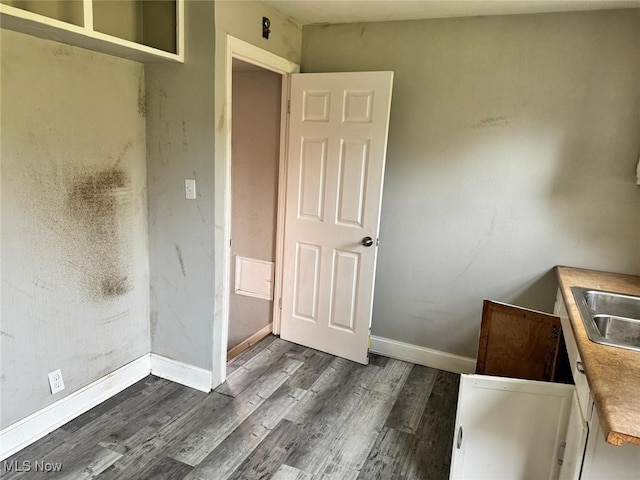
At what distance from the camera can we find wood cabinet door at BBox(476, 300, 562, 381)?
2.17 metres

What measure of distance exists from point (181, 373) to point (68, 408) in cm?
63

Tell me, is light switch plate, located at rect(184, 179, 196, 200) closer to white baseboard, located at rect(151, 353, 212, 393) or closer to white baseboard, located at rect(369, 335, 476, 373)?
white baseboard, located at rect(151, 353, 212, 393)

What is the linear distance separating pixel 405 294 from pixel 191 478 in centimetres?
172

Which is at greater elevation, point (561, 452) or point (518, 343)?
point (518, 343)

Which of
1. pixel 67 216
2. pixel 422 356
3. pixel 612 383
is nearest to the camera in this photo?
pixel 612 383

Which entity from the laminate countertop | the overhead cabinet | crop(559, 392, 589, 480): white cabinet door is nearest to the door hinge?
crop(559, 392, 589, 480): white cabinet door

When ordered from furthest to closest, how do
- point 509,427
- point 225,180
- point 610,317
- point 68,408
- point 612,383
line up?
1. point 225,180
2. point 68,408
3. point 610,317
4. point 509,427
5. point 612,383

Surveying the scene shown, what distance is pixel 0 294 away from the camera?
1.97 metres

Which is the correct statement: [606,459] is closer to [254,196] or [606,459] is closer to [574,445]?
[574,445]

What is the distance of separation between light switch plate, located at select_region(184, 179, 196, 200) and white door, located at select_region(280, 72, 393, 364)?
2.57ft

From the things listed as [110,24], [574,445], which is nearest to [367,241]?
[574,445]

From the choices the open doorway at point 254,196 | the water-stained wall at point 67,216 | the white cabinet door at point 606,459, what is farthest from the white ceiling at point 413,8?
the white cabinet door at point 606,459

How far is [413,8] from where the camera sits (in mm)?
2533

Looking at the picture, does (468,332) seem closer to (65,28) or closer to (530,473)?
(530,473)
